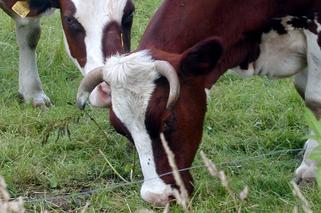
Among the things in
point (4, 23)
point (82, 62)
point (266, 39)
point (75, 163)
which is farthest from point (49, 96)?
point (266, 39)

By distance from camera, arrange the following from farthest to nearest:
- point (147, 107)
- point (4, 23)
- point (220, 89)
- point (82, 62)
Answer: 1. point (4, 23)
2. point (220, 89)
3. point (82, 62)
4. point (147, 107)

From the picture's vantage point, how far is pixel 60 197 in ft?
17.1

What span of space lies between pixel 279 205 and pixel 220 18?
1171 mm

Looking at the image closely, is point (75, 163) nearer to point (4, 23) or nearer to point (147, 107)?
point (147, 107)

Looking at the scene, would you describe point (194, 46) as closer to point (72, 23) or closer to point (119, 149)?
point (119, 149)

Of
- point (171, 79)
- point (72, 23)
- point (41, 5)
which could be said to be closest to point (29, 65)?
point (41, 5)

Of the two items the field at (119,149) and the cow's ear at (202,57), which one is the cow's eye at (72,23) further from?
the cow's ear at (202,57)

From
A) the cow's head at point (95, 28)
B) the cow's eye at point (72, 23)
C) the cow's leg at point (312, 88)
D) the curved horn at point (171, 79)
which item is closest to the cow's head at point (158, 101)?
the curved horn at point (171, 79)

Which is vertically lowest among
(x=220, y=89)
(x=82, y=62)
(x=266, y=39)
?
(x=220, y=89)

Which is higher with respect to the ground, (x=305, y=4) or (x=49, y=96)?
(x=305, y=4)

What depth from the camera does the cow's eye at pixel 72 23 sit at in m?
6.28

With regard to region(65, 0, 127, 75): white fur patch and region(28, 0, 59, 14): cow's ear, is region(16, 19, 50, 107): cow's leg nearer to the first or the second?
region(28, 0, 59, 14): cow's ear

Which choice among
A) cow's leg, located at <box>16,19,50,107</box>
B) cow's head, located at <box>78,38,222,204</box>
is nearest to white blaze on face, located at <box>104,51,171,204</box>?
cow's head, located at <box>78,38,222,204</box>

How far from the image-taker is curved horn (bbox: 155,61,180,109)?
14.7ft
